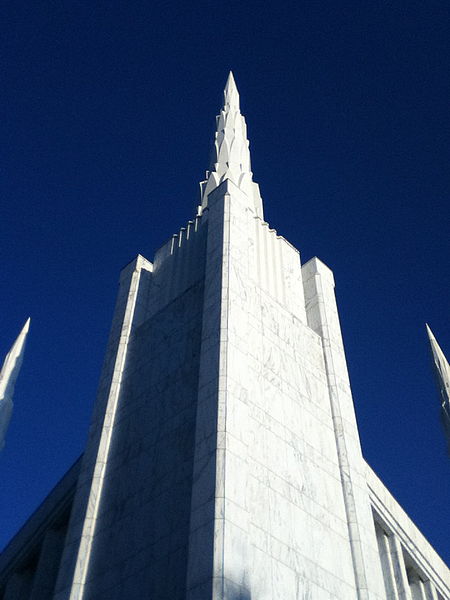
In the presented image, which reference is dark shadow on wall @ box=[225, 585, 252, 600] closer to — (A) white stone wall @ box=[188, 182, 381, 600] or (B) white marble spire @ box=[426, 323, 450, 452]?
(A) white stone wall @ box=[188, 182, 381, 600]

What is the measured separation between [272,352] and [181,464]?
5.06 metres

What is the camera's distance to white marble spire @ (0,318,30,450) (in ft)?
93.5

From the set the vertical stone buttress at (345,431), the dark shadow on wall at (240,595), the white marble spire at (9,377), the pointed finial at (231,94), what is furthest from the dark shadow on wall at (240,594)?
the pointed finial at (231,94)

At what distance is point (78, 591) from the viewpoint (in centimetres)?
1855

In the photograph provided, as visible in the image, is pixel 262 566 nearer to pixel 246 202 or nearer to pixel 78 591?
pixel 78 591

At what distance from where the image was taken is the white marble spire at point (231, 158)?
31.2 m

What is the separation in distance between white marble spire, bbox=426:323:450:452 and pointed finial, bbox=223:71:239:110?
52.2 ft

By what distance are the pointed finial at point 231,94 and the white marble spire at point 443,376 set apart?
15.9 metres

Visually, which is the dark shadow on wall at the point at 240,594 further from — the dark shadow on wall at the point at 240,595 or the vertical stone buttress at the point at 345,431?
the vertical stone buttress at the point at 345,431

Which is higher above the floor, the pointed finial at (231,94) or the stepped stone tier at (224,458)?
the pointed finial at (231,94)

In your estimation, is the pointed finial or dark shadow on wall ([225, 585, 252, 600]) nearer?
dark shadow on wall ([225, 585, 252, 600])

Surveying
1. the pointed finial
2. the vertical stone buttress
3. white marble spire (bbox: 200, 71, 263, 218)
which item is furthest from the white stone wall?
the pointed finial

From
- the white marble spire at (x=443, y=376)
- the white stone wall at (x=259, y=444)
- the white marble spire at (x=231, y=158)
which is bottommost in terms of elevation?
the white stone wall at (x=259, y=444)

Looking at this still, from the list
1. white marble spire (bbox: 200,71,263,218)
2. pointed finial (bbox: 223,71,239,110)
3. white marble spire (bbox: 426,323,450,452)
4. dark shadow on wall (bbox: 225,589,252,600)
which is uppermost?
pointed finial (bbox: 223,71,239,110)
